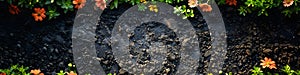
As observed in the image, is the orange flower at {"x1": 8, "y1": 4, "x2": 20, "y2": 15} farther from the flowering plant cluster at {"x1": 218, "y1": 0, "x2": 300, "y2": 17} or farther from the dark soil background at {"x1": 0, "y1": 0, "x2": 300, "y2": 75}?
the flowering plant cluster at {"x1": 218, "y1": 0, "x2": 300, "y2": 17}

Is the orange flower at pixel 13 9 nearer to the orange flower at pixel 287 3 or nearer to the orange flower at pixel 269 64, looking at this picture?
the orange flower at pixel 269 64

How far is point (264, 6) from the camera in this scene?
4.45 m

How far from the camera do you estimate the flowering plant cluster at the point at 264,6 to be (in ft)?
14.3

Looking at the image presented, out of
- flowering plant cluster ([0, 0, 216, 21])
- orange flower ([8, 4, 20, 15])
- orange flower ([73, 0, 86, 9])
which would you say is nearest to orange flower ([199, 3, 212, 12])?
flowering plant cluster ([0, 0, 216, 21])

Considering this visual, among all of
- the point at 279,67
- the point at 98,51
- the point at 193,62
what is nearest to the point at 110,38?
the point at 98,51

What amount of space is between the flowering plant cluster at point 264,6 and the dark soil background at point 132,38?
0.22ft

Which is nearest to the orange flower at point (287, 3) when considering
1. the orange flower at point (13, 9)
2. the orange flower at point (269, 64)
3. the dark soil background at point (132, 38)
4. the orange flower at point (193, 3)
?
the dark soil background at point (132, 38)

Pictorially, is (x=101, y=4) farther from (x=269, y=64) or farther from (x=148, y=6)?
(x=269, y=64)

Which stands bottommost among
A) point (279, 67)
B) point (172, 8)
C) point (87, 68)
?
point (279, 67)

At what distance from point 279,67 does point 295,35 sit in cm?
46

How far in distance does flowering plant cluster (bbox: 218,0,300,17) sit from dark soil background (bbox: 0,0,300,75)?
0.07 metres

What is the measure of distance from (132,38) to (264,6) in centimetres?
138

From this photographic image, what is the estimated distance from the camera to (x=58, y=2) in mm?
4266

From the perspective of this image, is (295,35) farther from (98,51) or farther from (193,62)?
(98,51)
